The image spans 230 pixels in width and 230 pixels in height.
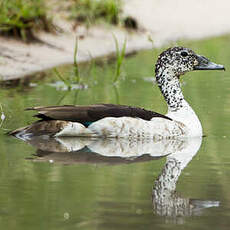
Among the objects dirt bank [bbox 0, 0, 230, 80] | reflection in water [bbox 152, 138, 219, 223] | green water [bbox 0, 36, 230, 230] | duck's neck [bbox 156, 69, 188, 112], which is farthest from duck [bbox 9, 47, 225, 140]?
dirt bank [bbox 0, 0, 230, 80]

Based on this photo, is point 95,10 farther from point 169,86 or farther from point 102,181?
point 102,181

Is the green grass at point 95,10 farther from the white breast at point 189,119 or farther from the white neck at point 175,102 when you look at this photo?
the white breast at point 189,119

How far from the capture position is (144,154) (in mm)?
9109

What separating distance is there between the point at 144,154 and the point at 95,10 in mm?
10000

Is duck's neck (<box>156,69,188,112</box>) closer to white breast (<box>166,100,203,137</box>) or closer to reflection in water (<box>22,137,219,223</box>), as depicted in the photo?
white breast (<box>166,100,203,137</box>)

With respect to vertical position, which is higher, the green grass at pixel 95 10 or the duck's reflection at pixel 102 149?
the duck's reflection at pixel 102 149

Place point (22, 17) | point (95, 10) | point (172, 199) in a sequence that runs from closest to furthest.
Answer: point (172, 199) < point (22, 17) < point (95, 10)

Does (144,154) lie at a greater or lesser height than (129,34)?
greater

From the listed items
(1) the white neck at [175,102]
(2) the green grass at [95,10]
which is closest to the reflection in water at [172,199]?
(1) the white neck at [175,102]

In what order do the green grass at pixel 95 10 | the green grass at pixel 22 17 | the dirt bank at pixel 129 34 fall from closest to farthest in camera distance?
the green grass at pixel 22 17 → the dirt bank at pixel 129 34 → the green grass at pixel 95 10

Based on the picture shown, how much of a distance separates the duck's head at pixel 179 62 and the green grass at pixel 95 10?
25.1 ft

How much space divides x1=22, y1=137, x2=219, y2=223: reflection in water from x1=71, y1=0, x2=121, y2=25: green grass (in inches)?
345

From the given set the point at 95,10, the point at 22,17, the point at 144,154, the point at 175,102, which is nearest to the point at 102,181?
the point at 144,154

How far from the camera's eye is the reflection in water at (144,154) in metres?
7.06
